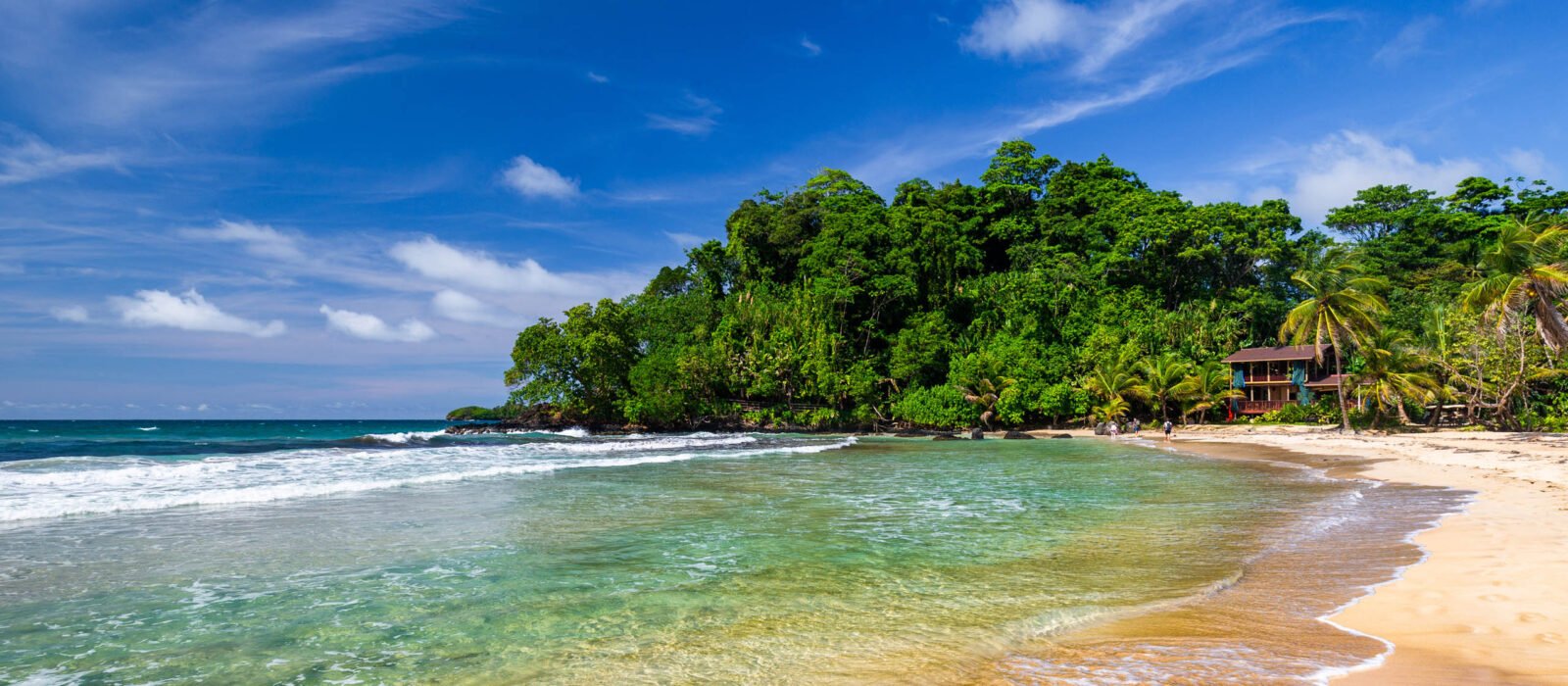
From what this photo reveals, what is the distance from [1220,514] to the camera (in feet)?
36.1

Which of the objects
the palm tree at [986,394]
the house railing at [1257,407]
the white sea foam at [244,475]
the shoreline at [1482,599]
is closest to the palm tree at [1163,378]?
the house railing at [1257,407]

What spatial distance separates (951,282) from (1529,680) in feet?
170

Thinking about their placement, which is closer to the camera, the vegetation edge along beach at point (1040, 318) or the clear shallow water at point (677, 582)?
the clear shallow water at point (677, 582)

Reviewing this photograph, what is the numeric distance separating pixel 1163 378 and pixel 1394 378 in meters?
11.0

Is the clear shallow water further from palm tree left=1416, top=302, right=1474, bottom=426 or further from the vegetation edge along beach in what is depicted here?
the vegetation edge along beach

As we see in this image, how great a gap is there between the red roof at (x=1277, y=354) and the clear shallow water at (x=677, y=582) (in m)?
34.7

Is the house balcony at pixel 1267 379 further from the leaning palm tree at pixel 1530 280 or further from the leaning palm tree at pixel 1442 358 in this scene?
the leaning palm tree at pixel 1530 280

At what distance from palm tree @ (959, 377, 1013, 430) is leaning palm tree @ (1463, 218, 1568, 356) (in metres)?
23.4

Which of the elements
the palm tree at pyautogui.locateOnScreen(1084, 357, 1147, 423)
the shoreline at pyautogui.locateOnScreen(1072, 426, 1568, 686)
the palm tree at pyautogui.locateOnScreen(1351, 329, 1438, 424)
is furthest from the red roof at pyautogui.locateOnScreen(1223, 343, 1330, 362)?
the shoreline at pyautogui.locateOnScreen(1072, 426, 1568, 686)

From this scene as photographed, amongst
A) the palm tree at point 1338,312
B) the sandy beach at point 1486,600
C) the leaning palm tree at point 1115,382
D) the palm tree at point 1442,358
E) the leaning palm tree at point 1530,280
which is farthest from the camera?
the leaning palm tree at point 1115,382

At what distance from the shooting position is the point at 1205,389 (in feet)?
140

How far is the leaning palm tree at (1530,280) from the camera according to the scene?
21.4m

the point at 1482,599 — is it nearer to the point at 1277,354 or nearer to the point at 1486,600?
the point at 1486,600

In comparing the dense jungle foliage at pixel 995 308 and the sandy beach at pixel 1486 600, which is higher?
the dense jungle foliage at pixel 995 308
